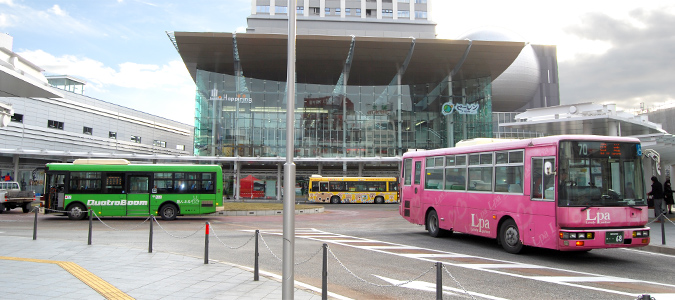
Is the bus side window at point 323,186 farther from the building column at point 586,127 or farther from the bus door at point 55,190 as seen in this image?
the bus door at point 55,190

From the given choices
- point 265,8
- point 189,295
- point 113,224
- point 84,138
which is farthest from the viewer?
point 265,8

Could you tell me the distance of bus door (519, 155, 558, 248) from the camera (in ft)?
33.7

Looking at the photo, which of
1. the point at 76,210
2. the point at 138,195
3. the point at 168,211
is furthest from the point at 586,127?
the point at 76,210

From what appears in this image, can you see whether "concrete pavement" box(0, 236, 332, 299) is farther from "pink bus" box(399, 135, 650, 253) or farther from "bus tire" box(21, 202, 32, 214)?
"bus tire" box(21, 202, 32, 214)

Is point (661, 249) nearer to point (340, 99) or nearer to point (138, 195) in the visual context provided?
point (138, 195)

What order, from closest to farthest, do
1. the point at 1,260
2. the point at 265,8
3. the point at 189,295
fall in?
the point at 189,295 → the point at 1,260 → the point at 265,8

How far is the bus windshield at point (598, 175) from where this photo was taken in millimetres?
10211

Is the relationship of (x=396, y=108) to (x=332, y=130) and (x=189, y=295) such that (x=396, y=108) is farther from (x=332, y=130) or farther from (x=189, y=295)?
(x=189, y=295)

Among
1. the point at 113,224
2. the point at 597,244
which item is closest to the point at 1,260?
the point at 113,224

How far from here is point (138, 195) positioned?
74.0ft

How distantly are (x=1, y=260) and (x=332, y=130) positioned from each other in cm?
4331

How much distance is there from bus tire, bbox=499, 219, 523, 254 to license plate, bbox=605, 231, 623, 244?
2027 mm

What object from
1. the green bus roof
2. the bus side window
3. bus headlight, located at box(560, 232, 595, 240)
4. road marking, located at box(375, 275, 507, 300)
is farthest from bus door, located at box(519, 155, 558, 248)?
the bus side window

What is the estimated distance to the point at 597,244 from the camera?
32.9 feet
